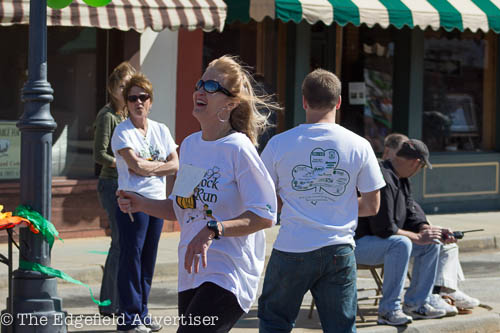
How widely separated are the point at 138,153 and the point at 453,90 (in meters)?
8.93

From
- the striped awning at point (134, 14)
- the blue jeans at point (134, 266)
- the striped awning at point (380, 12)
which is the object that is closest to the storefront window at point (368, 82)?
the striped awning at point (380, 12)

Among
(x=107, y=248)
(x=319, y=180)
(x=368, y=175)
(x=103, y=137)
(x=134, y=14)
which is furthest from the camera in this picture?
(x=107, y=248)

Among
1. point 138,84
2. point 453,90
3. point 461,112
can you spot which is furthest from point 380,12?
point 138,84

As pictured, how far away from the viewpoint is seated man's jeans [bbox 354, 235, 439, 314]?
659 centimetres

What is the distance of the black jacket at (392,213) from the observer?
662 centimetres

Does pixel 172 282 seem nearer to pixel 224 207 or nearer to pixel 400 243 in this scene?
pixel 400 243

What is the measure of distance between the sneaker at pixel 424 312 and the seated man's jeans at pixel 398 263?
0.11ft

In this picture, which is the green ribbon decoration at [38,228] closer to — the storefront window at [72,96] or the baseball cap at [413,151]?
the baseball cap at [413,151]

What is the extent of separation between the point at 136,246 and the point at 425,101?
332 inches

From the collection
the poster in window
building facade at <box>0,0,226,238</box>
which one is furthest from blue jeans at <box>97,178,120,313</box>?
the poster in window

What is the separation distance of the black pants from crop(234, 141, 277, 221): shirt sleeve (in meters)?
0.37

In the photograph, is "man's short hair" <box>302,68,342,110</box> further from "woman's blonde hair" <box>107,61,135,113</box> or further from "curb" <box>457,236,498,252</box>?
"curb" <box>457,236,498,252</box>

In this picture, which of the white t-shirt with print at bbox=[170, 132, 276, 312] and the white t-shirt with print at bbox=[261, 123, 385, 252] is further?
the white t-shirt with print at bbox=[261, 123, 385, 252]

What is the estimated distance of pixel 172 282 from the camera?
8.85 metres
